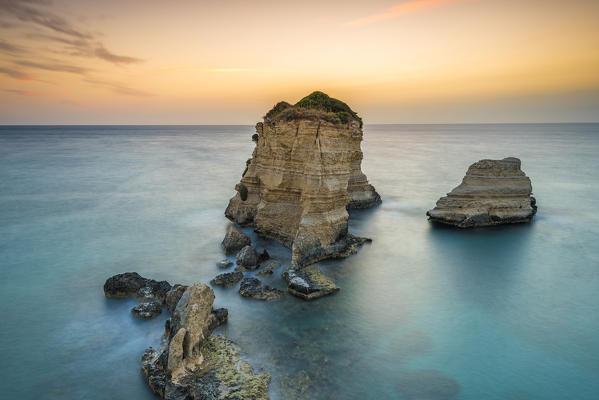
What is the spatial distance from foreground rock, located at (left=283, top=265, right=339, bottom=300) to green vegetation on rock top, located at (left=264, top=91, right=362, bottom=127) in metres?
8.93

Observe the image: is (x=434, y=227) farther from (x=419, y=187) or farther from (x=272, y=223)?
(x=419, y=187)

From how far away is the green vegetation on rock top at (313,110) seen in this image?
2095cm

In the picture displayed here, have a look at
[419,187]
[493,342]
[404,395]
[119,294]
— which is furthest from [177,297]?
[419,187]

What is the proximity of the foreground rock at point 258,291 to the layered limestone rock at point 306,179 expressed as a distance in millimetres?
2584

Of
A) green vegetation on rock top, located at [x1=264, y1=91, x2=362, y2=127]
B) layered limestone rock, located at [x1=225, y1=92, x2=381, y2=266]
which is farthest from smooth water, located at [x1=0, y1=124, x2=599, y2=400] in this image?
green vegetation on rock top, located at [x1=264, y1=91, x2=362, y2=127]

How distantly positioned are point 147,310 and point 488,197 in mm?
25237

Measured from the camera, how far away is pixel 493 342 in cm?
1391

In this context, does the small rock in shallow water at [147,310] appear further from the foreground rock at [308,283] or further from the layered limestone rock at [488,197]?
the layered limestone rock at [488,197]

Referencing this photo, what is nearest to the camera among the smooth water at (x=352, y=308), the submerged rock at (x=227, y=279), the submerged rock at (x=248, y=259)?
the smooth water at (x=352, y=308)

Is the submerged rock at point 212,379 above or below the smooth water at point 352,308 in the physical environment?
above

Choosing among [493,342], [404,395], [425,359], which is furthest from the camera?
[493,342]

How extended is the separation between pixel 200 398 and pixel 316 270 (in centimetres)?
934

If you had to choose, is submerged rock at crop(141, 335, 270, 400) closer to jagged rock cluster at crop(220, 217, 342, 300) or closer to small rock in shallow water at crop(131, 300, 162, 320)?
small rock in shallow water at crop(131, 300, 162, 320)

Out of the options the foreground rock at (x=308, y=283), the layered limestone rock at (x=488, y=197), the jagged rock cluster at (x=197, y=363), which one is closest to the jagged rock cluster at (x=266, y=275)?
the foreground rock at (x=308, y=283)
